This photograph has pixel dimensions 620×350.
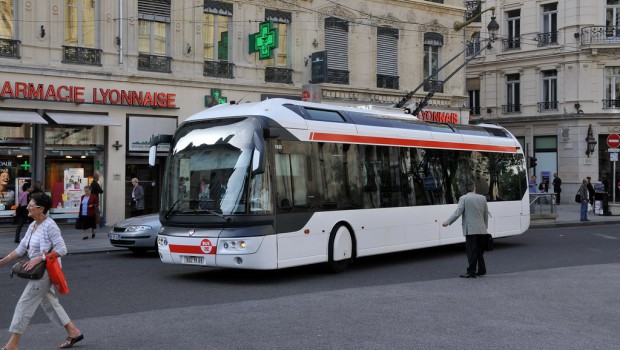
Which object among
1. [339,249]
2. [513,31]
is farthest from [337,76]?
[513,31]

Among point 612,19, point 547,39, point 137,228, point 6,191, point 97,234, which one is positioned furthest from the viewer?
point 547,39

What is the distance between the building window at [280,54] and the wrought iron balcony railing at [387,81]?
479cm

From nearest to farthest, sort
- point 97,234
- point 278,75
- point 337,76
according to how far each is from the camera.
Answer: point 97,234, point 278,75, point 337,76

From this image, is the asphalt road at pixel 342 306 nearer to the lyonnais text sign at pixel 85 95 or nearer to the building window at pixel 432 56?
the lyonnais text sign at pixel 85 95

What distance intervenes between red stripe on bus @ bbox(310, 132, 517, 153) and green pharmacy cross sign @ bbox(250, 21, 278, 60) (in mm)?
10327

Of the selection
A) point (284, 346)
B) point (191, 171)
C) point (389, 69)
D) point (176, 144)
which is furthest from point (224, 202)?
point (389, 69)

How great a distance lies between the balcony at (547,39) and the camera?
42.4 metres

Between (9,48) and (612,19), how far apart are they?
110 feet

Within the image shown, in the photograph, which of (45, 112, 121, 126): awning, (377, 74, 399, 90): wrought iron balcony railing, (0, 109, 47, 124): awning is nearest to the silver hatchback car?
(0, 109, 47, 124): awning

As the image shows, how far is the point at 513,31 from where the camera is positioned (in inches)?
1756

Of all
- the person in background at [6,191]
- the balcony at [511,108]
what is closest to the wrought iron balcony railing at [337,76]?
the person in background at [6,191]

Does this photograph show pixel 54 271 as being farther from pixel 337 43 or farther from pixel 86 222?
pixel 337 43

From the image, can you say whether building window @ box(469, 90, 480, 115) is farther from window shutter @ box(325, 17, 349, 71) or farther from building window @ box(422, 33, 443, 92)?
window shutter @ box(325, 17, 349, 71)

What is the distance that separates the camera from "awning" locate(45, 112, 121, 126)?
22.4m
